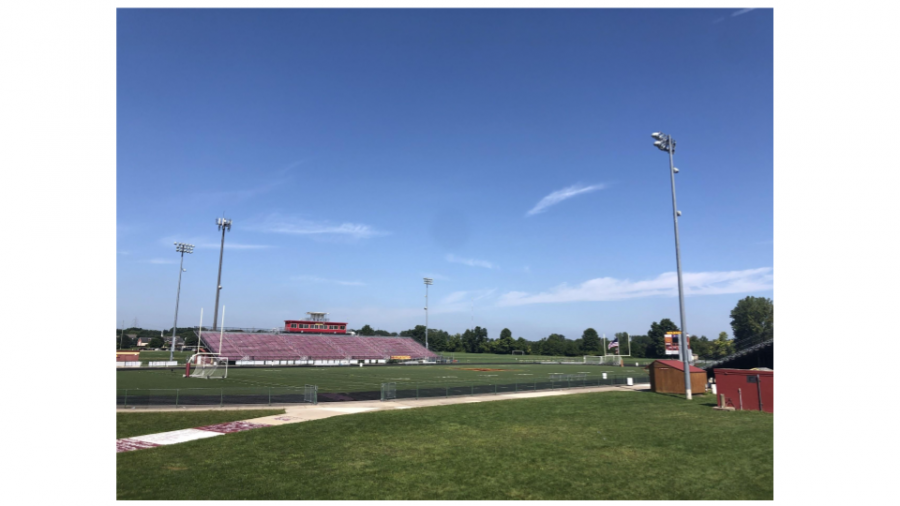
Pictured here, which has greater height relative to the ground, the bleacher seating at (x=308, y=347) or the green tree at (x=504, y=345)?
the bleacher seating at (x=308, y=347)

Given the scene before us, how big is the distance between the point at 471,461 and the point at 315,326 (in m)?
91.8

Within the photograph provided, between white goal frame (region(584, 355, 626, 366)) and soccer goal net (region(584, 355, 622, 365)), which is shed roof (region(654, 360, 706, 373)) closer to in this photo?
white goal frame (region(584, 355, 626, 366))

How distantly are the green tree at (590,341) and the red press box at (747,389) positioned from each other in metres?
118

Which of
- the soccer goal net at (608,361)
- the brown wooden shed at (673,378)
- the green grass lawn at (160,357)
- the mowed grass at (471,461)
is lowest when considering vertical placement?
the soccer goal net at (608,361)

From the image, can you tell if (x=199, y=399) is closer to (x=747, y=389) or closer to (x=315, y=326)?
(x=747, y=389)

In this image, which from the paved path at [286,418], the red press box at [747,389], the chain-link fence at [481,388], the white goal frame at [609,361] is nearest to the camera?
the paved path at [286,418]

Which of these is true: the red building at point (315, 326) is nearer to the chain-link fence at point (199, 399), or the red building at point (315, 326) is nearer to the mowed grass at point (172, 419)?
the chain-link fence at point (199, 399)

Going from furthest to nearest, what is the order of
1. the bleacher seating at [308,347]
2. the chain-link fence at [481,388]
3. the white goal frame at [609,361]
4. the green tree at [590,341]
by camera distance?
the green tree at [590,341], the white goal frame at [609,361], the bleacher seating at [308,347], the chain-link fence at [481,388]

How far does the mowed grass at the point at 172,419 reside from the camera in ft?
54.0

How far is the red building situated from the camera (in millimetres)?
95875

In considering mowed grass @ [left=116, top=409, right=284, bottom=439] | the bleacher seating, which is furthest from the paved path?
the bleacher seating

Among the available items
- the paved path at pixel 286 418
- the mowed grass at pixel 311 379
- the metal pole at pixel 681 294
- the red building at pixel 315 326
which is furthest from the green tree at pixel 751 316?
the paved path at pixel 286 418

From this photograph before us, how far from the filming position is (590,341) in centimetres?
14000

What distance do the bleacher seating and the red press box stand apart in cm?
6433
